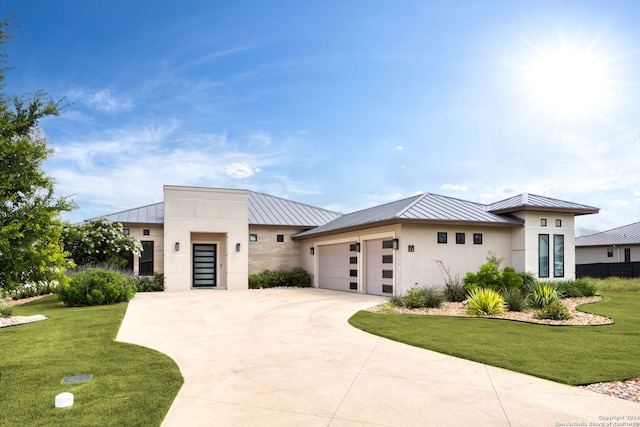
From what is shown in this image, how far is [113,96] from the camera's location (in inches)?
623

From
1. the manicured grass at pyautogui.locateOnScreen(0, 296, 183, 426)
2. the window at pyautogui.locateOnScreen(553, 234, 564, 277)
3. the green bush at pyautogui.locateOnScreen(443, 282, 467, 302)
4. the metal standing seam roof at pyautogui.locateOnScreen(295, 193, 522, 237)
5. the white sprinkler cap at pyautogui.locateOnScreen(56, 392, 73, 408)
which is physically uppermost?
the metal standing seam roof at pyautogui.locateOnScreen(295, 193, 522, 237)

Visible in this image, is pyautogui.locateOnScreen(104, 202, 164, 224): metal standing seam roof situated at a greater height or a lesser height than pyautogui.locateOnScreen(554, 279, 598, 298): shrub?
greater

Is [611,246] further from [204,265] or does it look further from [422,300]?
[204,265]

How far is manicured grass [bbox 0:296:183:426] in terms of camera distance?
446 centimetres

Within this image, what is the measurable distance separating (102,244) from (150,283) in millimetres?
2646

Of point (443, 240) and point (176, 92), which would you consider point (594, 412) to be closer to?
point (443, 240)

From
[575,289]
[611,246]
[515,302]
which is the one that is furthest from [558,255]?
[611,246]

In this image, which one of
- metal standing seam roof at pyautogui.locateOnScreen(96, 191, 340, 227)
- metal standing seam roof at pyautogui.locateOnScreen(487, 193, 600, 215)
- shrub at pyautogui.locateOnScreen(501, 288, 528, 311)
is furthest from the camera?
metal standing seam roof at pyautogui.locateOnScreen(96, 191, 340, 227)

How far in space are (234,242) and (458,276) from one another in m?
10.1

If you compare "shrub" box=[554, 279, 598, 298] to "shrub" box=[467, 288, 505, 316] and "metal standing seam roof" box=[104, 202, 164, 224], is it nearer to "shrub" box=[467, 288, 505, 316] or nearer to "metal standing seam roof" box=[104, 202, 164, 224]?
"shrub" box=[467, 288, 505, 316]

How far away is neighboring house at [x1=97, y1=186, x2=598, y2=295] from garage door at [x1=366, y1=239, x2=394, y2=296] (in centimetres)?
4

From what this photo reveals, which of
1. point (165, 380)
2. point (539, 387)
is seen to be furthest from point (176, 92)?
point (539, 387)

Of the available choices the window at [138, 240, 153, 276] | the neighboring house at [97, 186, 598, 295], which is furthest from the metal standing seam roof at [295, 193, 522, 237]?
the window at [138, 240, 153, 276]

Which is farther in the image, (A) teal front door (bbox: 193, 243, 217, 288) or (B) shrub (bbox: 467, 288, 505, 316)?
(A) teal front door (bbox: 193, 243, 217, 288)
